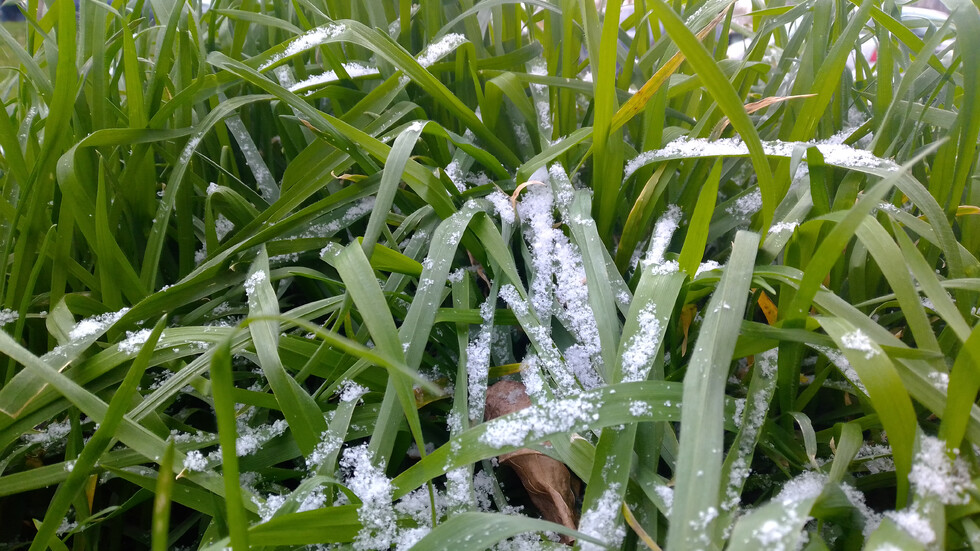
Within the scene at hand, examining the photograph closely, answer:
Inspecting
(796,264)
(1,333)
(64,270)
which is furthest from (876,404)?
(64,270)

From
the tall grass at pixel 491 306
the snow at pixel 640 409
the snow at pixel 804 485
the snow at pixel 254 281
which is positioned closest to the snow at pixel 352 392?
the tall grass at pixel 491 306

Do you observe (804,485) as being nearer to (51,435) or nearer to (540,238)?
(540,238)

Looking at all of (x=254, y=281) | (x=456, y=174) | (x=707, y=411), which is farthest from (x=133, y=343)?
(x=707, y=411)

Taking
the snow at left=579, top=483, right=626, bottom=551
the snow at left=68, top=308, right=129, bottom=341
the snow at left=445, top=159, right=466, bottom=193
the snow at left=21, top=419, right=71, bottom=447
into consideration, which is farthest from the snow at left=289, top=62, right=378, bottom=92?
the snow at left=579, top=483, right=626, bottom=551

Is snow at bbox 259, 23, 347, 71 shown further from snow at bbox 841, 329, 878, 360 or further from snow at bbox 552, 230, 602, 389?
snow at bbox 841, 329, 878, 360

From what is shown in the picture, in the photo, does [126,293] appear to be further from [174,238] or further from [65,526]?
[65,526]

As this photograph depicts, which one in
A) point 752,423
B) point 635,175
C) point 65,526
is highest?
point 635,175
